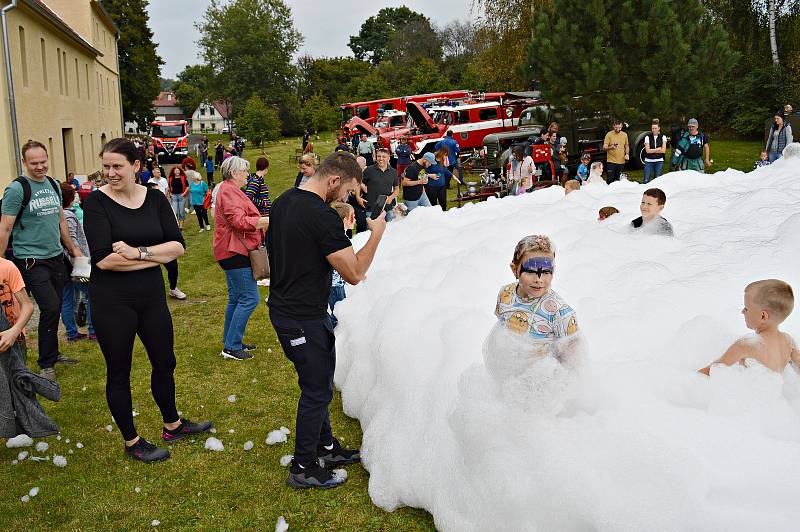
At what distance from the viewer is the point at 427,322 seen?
197 inches

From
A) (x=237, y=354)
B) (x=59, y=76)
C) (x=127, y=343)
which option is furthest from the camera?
(x=59, y=76)

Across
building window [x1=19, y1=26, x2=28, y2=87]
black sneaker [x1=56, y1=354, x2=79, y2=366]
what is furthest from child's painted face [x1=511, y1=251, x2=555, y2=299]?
building window [x1=19, y1=26, x2=28, y2=87]

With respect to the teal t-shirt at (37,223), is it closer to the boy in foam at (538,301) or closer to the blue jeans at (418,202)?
the boy in foam at (538,301)

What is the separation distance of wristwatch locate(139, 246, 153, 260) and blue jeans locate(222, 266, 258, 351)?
2020 mm

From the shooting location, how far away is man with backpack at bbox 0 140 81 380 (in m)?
5.45

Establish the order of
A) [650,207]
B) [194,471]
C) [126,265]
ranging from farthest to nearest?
1. [650,207]
2. [194,471]
3. [126,265]

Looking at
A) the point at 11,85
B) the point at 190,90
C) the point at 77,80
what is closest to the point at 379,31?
the point at 190,90

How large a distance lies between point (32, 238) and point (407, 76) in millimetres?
56353

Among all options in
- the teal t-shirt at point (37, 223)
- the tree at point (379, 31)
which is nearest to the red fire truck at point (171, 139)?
the teal t-shirt at point (37, 223)

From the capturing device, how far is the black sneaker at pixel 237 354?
6.52 m

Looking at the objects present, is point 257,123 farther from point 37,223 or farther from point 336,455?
point 336,455

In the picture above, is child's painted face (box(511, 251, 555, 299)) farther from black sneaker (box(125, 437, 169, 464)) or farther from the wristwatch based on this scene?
black sneaker (box(125, 437, 169, 464))

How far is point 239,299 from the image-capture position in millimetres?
6320

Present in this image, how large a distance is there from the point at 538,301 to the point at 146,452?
281 cm
